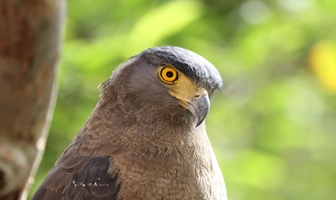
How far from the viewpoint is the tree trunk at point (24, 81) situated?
3688 mm

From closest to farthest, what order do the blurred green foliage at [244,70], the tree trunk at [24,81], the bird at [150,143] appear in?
the tree trunk at [24,81]
the bird at [150,143]
the blurred green foliage at [244,70]

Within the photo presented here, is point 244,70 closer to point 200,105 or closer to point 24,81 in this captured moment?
point 200,105

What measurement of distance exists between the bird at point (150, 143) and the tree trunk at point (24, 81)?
41 cm

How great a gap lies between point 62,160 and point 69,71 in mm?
1618

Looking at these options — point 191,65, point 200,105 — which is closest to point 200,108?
point 200,105

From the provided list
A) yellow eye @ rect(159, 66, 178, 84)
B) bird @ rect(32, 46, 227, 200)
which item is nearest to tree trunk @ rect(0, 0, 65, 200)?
bird @ rect(32, 46, 227, 200)

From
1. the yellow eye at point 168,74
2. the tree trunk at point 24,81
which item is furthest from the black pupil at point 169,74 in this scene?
the tree trunk at point 24,81

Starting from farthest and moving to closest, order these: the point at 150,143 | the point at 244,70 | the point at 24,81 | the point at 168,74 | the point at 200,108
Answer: the point at 244,70
the point at 168,74
the point at 150,143
the point at 200,108
the point at 24,81

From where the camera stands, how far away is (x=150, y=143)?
4488mm

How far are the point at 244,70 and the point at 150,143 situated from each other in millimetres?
2922

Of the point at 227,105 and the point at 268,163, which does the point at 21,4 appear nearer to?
the point at 268,163

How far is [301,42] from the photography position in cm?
725

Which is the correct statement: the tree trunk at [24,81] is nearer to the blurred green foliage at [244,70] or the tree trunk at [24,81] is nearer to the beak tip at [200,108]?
the beak tip at [200,108]

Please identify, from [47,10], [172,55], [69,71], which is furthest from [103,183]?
[69,71]
